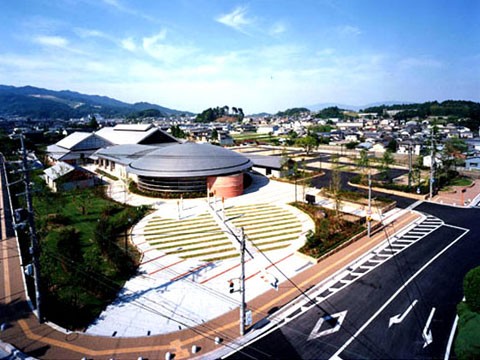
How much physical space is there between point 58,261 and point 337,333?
1788 cm

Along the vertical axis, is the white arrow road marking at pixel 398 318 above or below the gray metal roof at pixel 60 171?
below

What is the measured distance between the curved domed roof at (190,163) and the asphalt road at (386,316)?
23333mm

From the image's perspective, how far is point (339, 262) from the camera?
2141 centimetres

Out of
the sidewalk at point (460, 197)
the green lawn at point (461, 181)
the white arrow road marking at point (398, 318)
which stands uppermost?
the green lawn at point (461, 181)

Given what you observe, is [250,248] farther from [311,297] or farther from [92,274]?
Result: [92,274]

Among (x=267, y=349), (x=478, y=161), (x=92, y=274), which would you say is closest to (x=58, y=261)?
(x=92, y=274)

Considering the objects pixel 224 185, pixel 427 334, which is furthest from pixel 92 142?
pixel 427 334

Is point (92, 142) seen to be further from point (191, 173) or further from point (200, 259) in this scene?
point (200, 259)

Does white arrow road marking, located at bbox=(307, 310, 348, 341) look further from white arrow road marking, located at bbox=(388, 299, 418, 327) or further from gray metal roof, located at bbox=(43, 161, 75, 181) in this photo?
gray metal roof, located at bbox=(43, 161, 75, 181)

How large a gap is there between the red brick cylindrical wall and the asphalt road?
20.8m

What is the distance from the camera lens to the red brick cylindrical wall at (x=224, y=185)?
37.8 meters

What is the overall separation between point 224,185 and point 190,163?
5411 mm

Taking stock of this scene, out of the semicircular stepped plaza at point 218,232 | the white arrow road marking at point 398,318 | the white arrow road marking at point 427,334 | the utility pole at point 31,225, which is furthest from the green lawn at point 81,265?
the white arrow road marking at point 427,334

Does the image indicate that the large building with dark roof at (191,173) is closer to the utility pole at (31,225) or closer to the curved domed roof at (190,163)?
the curved domed roof at (190,163)
